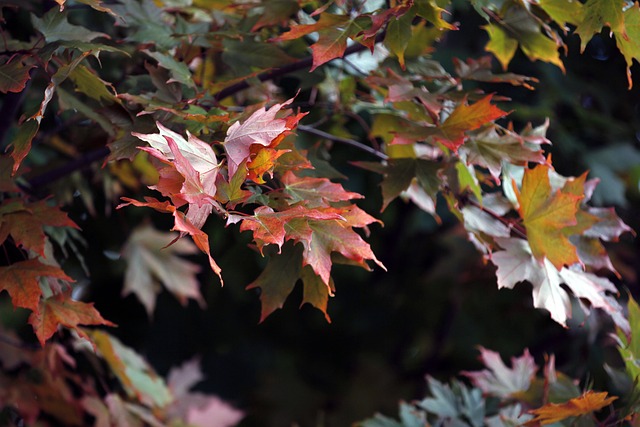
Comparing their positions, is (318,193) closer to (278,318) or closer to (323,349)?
(278,318)

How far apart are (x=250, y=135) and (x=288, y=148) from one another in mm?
119

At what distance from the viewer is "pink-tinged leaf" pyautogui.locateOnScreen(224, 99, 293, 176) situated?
31.5 inches

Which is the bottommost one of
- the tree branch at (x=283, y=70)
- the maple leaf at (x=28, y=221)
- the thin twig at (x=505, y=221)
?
the thin twig at (x=505, y=221)

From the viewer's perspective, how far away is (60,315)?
996mm

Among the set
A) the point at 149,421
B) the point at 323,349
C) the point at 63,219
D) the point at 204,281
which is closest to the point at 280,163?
the point at 63,219

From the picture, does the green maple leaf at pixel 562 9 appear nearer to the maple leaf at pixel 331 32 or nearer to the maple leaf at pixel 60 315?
the maple leaf at pixel 331 32

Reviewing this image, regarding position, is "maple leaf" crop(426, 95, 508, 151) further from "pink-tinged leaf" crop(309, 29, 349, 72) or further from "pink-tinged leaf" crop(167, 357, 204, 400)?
"pink-tinged leaf" crop(167, 357, 204, 400)

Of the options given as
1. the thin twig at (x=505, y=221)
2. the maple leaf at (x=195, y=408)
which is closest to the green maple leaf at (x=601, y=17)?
the thin twig at (x=505, y=221)

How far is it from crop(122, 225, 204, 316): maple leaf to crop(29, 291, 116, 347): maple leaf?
674 mm

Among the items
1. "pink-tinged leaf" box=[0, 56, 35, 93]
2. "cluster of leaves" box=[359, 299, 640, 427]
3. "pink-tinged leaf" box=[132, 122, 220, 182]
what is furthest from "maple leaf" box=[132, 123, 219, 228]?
"cluster of leaves" box=[359, 299, 640, 427]

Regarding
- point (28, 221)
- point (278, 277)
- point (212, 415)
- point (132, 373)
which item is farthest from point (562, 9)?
point (212, 415)

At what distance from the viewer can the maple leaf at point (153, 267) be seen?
172 cm

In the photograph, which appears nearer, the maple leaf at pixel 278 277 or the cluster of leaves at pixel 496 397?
the maple leaf at pixel 278 277

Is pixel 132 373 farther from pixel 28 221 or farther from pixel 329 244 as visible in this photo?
pixel 329 244
